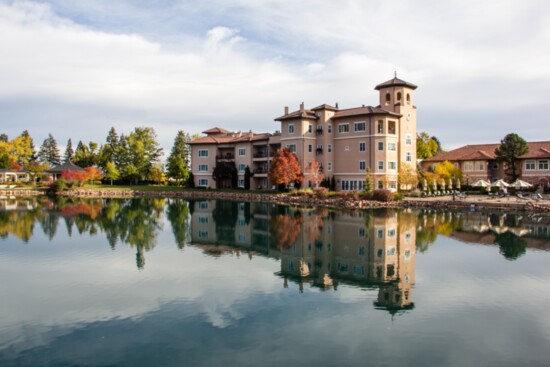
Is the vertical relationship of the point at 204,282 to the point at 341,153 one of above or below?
below

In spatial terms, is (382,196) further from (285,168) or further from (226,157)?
(226,157)

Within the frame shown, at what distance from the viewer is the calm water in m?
7.82

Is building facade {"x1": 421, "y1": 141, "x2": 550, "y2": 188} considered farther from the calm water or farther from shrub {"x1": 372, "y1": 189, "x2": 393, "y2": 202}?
the calm water

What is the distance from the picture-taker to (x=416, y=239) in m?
19.6

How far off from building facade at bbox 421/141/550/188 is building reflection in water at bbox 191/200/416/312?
21.3 metres

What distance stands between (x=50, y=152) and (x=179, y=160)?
40.1 m

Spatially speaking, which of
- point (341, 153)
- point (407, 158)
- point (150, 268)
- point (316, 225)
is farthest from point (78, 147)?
point (150, 268)

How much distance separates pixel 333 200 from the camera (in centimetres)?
3822

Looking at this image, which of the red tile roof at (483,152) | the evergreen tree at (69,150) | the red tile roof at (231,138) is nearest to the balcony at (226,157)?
the red tile roof at (231,138)

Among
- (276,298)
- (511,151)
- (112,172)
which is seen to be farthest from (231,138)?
(276,298)

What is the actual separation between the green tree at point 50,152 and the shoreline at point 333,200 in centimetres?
3455

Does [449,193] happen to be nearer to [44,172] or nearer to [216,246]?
[216,246]

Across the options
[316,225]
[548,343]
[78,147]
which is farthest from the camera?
[78,147]

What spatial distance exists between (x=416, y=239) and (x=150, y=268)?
11.8 meters
